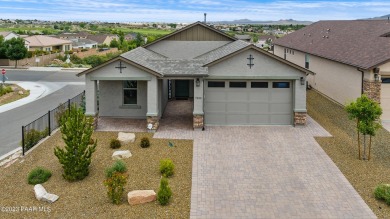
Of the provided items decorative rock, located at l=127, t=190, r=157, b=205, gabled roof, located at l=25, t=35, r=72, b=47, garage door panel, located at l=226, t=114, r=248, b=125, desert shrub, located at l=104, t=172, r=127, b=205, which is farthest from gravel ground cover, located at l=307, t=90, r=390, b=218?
gabled roof, located at l=25, t=35, r=72, b=47

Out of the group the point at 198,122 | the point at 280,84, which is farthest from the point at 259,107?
the point at 198,122

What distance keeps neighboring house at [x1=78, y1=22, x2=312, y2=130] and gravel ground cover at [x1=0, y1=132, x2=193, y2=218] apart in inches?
140

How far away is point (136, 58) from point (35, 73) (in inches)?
1330

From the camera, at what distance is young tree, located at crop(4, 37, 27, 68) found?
181ft

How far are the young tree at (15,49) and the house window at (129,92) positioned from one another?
39114mm

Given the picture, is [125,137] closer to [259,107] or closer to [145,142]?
[145,142]

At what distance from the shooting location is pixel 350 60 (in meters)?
25.4

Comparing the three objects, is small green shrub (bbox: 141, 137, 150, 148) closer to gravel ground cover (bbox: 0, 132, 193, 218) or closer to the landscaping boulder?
gravel ground cover (bbox: 0, 132, 193, 218)

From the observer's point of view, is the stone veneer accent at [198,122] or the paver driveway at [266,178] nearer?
the paver driveway at [266,178]

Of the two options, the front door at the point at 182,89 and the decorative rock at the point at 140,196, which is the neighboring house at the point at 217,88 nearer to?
the front door at the point at 182,89

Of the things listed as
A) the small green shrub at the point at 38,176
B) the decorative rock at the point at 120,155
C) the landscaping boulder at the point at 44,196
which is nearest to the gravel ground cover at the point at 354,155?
the decorative rock at the point at 120,155

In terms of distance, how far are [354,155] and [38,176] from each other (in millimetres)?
12654

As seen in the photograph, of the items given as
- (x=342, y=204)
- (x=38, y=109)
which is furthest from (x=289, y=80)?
(x=38, y=109)

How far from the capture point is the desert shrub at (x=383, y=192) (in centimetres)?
1219
